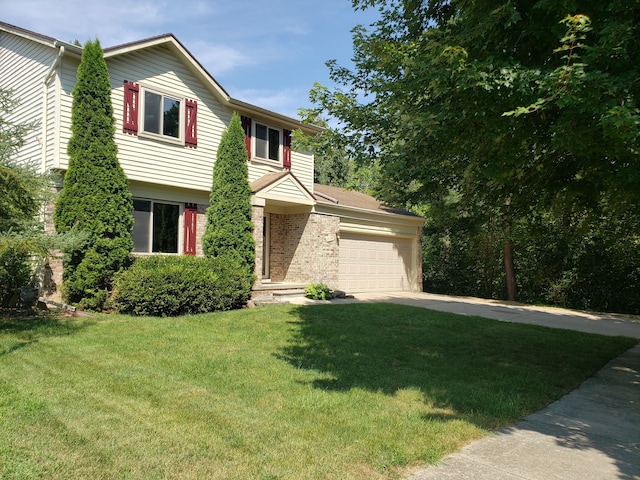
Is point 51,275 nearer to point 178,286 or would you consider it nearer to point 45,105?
point 178,286

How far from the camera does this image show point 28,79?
479 inches

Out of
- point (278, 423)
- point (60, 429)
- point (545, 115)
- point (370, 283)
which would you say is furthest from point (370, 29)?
point (370, 283)

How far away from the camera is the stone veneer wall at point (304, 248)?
595 inches

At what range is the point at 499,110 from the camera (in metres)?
4.77

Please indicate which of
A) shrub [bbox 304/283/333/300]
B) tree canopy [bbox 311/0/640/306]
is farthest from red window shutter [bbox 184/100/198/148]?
tree canopy [bbox 311/0/640/306]

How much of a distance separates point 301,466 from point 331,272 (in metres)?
12.1

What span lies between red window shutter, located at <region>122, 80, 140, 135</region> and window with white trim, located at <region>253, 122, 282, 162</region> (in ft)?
12.5

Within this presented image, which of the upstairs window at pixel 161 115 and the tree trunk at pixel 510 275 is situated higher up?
the upstairs window at pixel 161 115

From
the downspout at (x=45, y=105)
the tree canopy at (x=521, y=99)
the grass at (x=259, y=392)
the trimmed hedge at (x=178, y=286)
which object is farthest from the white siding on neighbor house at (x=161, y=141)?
the tree canopy at (x=521, y=99)

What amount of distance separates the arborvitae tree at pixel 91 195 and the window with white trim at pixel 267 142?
4989 millimetres

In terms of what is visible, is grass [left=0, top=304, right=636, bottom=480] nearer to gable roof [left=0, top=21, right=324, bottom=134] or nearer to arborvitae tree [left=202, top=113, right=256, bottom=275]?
arborvitae tree [left=202, top=113, right=256, bottom=275]

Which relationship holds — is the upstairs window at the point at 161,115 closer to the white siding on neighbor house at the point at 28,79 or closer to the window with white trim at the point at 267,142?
the white siding on neighbor house at the point at 28,79

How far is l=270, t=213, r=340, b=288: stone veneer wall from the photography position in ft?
49.6

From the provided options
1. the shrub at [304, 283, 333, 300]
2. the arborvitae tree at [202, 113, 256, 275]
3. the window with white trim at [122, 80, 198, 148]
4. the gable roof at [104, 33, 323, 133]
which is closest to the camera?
the gable roof at [104, 33, 323, 133]
